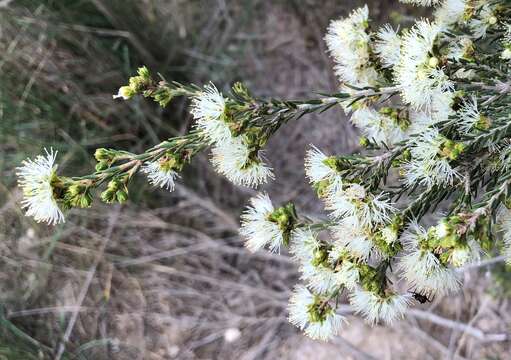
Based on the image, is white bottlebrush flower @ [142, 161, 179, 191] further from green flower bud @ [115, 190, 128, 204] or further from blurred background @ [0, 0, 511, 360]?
blurred background @ [0, 0, 511, 360]

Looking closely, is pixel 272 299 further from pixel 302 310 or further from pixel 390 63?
pixel 390 63

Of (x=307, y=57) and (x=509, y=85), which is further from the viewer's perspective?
(x=307, y=57)

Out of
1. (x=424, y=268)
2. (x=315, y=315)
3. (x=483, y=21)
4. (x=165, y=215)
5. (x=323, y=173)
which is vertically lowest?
(x=165, y=215)

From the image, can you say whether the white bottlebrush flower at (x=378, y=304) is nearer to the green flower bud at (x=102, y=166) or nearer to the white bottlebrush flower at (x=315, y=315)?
the white bottlebrush flower at (x=315, y=315)

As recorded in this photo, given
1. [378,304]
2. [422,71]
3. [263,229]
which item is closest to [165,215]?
[263,229]

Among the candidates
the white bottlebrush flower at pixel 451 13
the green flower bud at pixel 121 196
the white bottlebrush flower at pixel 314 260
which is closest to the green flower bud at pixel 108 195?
the green flower bud at pixel 121 196

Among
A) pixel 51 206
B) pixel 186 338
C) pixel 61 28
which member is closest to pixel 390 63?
pixel 51 206

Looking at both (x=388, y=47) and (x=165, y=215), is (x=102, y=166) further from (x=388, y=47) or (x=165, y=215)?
(x=165, y=215)
